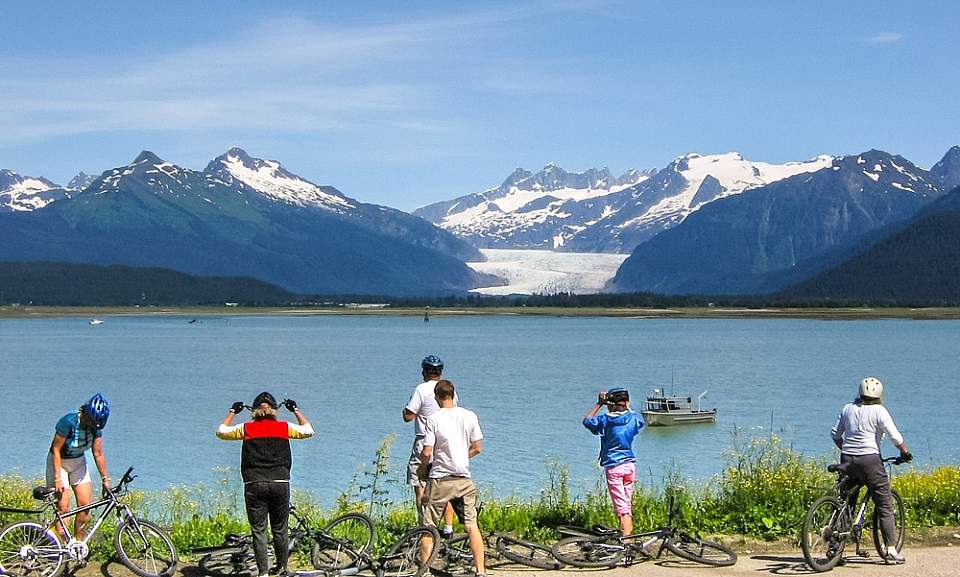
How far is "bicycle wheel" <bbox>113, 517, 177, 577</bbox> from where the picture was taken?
12.4m

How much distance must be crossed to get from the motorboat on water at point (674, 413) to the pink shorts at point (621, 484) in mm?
41292

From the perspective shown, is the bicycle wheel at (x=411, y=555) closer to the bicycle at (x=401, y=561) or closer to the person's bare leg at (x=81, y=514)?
the bicycle at (x=401, y=561)

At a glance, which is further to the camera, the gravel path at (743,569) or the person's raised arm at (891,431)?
the person's raised arm at (891,431)

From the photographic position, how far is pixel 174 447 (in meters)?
44.7

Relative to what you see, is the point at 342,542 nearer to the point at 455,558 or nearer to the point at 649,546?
the point at 455,558

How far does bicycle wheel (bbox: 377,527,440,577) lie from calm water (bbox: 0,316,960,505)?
38.5ft

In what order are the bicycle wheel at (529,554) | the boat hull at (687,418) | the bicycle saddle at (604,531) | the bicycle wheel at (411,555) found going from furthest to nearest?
the boat hull at (687,418)
the bicycle saddle at (604,531)
the bicycle wheel at (529,554)
the bicycle wheel at (411,555)

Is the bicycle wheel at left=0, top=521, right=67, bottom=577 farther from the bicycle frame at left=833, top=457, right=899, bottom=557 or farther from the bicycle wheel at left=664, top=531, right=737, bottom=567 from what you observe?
the bicycle frame at left=833, top=457, right=899, bottom=557

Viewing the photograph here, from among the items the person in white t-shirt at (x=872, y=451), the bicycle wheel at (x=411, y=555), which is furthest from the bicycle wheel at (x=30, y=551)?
the person in white t-shirt at (x=872, y=451)

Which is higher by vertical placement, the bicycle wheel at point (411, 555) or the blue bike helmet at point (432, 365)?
the blue bike helmet at point (432, 365)

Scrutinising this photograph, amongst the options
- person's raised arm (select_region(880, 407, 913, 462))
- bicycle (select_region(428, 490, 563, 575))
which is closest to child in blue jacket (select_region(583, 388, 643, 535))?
bicycle (select_region(428, 490, 563, 575))

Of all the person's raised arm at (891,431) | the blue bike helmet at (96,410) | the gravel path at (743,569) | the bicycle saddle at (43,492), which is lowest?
the gravel path at (743,569)

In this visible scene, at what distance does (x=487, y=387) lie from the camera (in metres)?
70.6

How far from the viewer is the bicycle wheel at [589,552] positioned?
13.1 meters
